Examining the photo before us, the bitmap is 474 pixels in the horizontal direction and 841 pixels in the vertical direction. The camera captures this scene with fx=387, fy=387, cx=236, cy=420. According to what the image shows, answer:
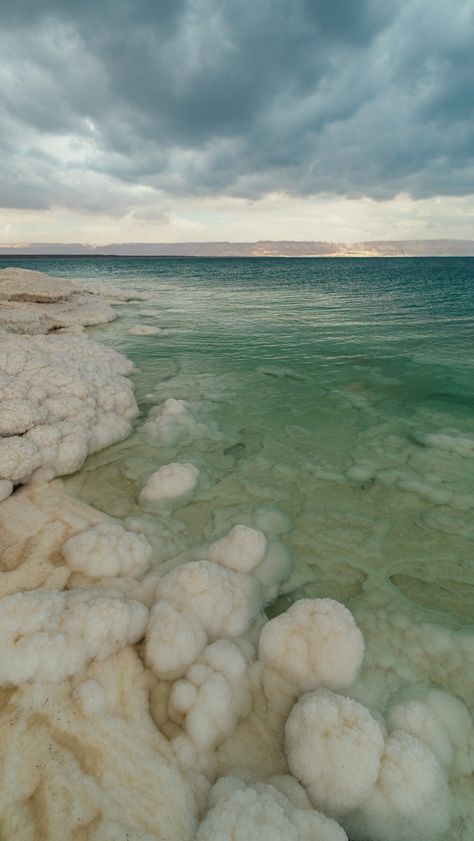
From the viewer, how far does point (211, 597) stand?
126 inches

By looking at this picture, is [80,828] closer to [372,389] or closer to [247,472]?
[247,472]

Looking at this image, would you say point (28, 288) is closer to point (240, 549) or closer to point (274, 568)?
point (240, 549)

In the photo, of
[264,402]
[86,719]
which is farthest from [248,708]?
[264,402]

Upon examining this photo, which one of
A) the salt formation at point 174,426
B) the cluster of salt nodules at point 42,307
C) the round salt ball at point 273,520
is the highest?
the cluster of salt nodules at point 42,307

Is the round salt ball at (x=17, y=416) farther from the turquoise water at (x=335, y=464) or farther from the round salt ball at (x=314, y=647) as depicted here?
the round salt ball at (x=314, y=647)

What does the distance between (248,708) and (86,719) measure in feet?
3.48

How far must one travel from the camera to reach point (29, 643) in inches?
101

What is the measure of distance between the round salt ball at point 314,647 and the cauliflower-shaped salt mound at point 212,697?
0.27 m

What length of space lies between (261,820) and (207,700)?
28.3 inches

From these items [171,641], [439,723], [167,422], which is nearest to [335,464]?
[167,422]

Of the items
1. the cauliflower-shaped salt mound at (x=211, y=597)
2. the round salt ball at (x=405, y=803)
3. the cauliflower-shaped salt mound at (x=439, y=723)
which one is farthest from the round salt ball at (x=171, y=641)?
the cauliflower-shaped salt mound at (x=439, y=723)

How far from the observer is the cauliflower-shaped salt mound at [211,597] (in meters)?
3.12

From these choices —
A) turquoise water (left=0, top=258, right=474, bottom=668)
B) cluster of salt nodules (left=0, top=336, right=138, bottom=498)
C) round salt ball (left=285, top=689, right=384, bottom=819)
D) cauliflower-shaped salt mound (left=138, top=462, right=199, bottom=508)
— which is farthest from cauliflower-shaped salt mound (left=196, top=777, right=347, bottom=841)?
cluster of salt nodules (left=0, top=336, right=138, bottom=498)

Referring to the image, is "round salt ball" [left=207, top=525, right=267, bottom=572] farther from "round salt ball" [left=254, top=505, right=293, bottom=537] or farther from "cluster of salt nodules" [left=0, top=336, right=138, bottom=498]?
"cluster of salt nodules" [left=0, top=336, right=138, bottom=498]
